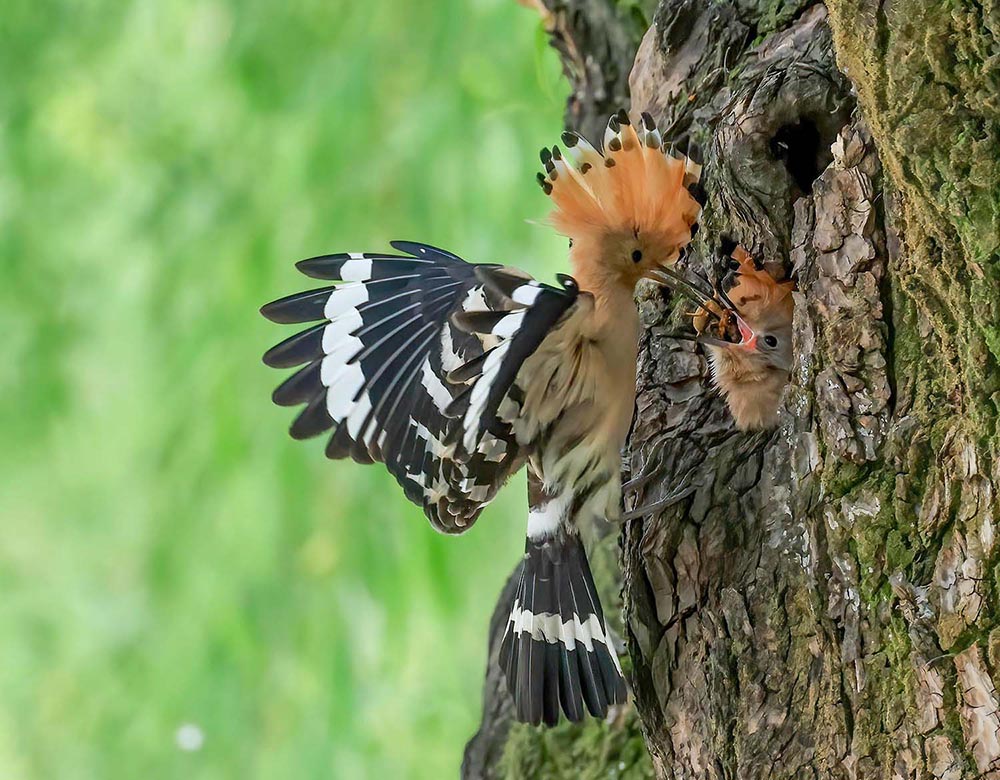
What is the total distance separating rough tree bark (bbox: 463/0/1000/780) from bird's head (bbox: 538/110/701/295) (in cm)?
7

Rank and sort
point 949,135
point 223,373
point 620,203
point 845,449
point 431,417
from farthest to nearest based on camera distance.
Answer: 1. point 223,373
2. point 620,203
3. point 431,417
4. point 845,449
5. point 949,135

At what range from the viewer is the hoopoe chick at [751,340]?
167cm

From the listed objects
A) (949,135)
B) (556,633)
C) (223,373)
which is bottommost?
(556,633)

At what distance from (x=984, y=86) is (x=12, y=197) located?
2171mm

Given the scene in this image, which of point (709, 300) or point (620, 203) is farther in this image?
point (709, 300)

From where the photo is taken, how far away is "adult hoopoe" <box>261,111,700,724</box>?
5.31ft

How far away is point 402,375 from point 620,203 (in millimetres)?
376

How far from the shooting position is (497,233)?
2.48 metres

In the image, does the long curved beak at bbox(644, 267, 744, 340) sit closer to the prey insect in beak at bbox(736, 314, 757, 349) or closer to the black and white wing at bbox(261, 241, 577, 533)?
the prey insect in beak at bbox(736, 314, 757, 349)

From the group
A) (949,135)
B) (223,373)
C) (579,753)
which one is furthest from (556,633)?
(223,373)

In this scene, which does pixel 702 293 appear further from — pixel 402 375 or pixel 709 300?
pixel 402 375

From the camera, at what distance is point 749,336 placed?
5.81ft

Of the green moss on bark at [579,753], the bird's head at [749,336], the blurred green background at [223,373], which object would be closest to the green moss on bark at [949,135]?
the bird's head at [749,336]

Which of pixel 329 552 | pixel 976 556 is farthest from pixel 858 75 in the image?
pixel 329 552
